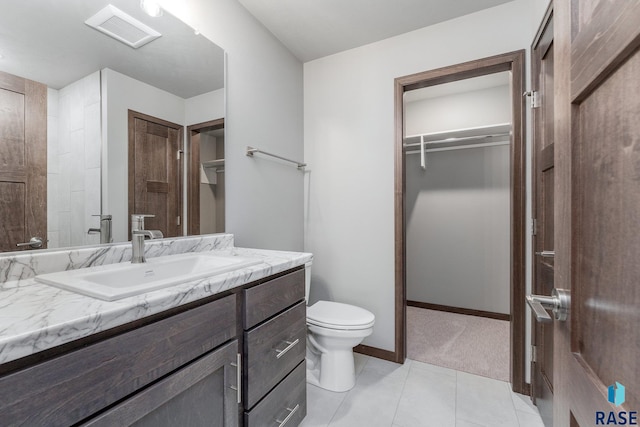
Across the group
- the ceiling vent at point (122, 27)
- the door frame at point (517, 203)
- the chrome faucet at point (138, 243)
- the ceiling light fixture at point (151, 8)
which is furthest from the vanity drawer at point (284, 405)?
the ceiling light fixture at point (151, 8)

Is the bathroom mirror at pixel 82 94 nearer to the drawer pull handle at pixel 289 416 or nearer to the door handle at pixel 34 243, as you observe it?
the door handle at pixel 34 243

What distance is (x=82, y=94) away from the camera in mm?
1122

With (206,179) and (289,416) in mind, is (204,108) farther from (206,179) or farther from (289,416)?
(289,416)

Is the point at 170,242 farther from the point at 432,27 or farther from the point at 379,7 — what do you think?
the point at 432,27

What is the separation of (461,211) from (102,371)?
3.10 m

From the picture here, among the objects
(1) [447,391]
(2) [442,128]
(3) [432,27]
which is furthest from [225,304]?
(2) [442,128]

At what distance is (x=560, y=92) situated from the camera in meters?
0.63

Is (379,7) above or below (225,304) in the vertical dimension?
above

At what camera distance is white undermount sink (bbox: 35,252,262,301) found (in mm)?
765

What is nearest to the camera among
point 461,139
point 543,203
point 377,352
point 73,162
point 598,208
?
point 598,208

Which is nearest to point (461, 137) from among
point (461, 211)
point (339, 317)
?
point (461, 211)

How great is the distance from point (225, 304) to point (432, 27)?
2.22 meters

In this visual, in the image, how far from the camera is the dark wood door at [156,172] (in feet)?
4.26

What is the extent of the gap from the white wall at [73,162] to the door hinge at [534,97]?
2206 mm
